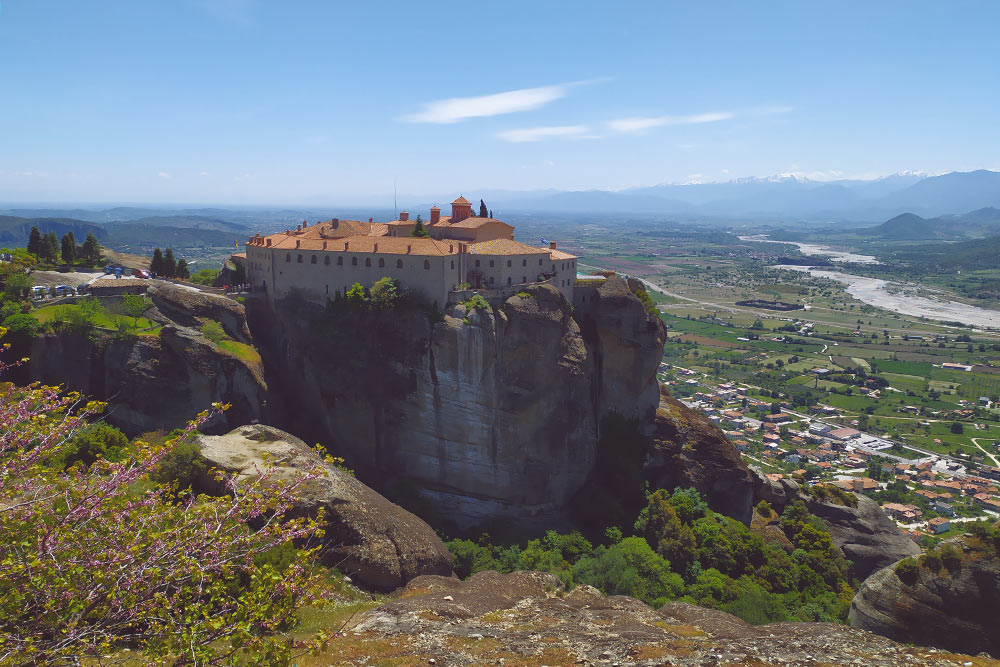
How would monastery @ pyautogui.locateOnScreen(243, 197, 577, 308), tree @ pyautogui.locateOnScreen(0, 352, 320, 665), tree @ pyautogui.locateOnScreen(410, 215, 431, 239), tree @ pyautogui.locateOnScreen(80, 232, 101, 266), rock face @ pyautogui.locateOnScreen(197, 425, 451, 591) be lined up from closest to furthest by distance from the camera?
tree @ pyautogui.locateOnScreen(0, 352, 320, 665)
rock face @ pyautogui.locateOnScreen(197, 425, 451, 591)
monastery @ pyautogui.locateOnScreen(243, 197, 577, 308)
tree @ pyautogui.locateOnScreen(410, 215, 431, 239)
tree @ pyautogui.locateOnScreen(80, 232, 101, 266)

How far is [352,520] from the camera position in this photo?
26.1m

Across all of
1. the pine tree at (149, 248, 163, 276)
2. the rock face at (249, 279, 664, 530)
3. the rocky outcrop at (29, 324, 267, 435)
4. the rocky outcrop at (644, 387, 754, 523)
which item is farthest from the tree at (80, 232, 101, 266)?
the rocky outcrop at (644, 387, 754, 523)

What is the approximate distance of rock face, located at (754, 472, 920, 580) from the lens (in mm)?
46625

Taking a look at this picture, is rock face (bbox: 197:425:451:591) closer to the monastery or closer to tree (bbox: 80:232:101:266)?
the monastery

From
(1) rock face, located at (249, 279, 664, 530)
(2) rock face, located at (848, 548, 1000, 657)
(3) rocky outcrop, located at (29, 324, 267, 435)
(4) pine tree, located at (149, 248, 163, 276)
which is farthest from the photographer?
(4) pine tree, located at (149, 248, 163, 276)

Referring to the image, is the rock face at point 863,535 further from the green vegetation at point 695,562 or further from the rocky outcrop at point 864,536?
the green vegetation at point 695,562

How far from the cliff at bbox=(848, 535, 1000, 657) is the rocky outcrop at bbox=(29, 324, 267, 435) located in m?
35.2

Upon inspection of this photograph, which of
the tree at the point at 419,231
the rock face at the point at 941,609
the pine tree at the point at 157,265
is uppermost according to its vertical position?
the tree at the point at 419,231

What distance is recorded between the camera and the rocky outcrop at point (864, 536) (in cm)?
4662

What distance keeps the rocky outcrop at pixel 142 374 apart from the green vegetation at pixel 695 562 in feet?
61.4

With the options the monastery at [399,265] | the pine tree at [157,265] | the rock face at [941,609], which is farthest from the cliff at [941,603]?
the pine tree at [157,265]

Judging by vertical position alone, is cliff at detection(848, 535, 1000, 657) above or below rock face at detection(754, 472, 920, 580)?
above

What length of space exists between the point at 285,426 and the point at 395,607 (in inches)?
1114

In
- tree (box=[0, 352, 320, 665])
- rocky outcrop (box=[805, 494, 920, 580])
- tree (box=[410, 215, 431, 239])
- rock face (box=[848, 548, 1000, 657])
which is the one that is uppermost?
tree (box=[410, 215, 431, 239])
